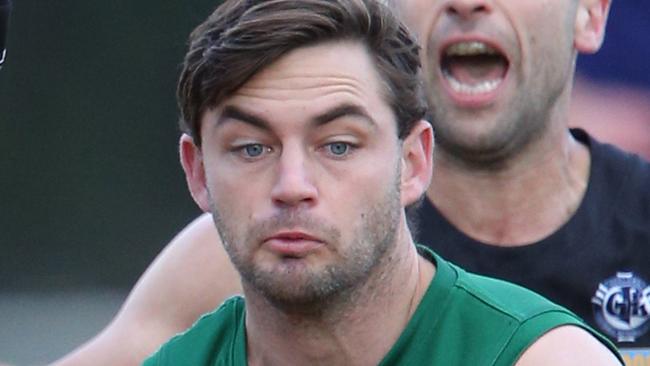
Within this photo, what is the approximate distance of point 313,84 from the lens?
3260mm

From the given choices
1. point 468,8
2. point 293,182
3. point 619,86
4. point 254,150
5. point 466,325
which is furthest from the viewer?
point 619,86

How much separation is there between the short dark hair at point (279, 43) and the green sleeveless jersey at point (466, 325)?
1.02 feet

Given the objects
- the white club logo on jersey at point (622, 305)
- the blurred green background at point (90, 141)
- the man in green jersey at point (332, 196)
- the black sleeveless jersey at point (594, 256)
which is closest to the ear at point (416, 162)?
the man in green jersey at point (332, 196)

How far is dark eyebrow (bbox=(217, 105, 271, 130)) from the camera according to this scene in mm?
3250

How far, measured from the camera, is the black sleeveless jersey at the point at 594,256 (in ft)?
15.1

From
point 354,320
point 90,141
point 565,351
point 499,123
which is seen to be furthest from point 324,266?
point 90,141

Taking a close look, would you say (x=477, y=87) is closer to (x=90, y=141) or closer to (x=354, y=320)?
(x=354, y=320)

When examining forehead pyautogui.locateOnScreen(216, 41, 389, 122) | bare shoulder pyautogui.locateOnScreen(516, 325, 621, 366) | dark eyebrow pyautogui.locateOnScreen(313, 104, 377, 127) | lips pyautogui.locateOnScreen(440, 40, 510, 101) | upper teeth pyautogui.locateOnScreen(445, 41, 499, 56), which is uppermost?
forehead pyautogui.locateOnScreen(216, 41, 389, 122)

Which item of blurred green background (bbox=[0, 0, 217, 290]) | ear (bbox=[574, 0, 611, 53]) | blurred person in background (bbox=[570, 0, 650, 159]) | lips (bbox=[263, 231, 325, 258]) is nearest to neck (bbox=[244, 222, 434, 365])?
lips (bbox=[263, 231, 325, 258])

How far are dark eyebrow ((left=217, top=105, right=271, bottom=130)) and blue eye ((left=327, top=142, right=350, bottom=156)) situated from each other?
0.38ft

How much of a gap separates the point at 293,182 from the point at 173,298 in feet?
5.20

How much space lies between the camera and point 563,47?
15.5 ft

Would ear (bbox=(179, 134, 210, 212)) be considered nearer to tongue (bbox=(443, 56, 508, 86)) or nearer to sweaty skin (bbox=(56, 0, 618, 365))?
sweaty skin (bbox=(56, 0, 618, 365))

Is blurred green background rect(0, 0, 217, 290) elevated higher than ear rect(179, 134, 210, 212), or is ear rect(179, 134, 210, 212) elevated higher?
ear rect(179, 134, 210, 212)
